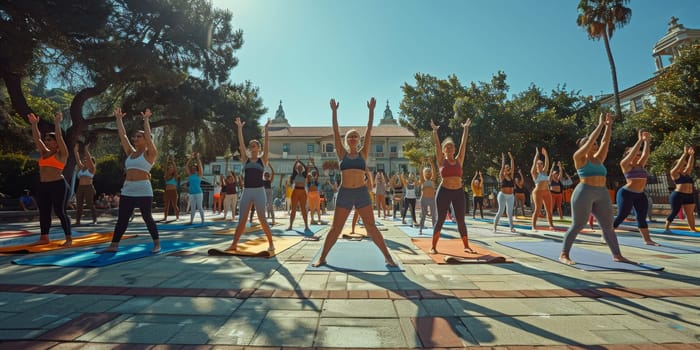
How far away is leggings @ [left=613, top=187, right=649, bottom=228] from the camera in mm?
6426

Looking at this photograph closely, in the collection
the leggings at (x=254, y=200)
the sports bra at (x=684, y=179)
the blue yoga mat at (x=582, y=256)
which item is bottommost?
the blue yoga mat at (x=582, y=256)

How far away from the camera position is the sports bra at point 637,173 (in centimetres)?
652

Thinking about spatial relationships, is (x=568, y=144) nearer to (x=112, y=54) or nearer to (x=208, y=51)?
(x=208, y=51)

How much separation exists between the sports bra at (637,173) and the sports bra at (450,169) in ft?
13.2

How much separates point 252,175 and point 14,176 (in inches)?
872

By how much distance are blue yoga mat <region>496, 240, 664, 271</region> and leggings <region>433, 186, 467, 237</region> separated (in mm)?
1331

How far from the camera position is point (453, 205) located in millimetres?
5527

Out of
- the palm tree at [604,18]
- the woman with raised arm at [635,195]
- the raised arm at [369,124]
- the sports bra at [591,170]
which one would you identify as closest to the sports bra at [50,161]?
the raised arm at [369,124]

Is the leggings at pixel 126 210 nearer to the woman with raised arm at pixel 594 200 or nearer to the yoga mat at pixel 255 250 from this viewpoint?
the yoga mat at pixel 255 250

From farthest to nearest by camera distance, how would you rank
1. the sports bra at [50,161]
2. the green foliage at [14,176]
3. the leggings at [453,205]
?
the green foliage at [14,176], the sports bra at [50,161], the leggings at [453,205]

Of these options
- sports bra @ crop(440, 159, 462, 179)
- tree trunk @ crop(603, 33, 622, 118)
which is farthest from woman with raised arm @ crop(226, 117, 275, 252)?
tree trunk @ crop(603, 33, 622, 118)

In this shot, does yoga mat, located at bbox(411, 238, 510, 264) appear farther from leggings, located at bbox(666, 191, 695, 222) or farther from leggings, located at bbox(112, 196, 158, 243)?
leggings, located at bbox(666, 191, 695, 222)

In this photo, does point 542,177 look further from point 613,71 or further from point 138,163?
point 613,71

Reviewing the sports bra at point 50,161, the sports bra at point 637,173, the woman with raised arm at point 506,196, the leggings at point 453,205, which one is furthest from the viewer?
the woman with raised arm at point 506,196
